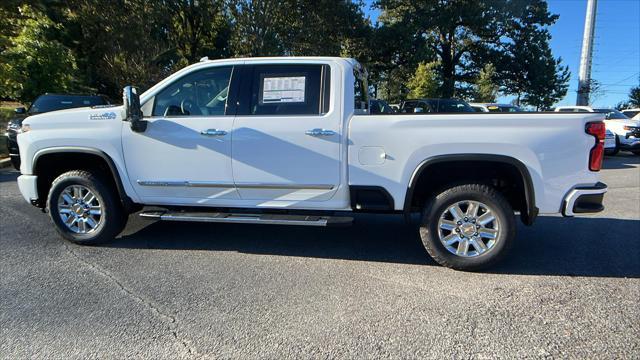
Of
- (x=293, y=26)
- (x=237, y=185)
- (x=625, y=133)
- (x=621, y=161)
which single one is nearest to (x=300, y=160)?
(x=237, y=185)

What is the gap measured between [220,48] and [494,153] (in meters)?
25.8

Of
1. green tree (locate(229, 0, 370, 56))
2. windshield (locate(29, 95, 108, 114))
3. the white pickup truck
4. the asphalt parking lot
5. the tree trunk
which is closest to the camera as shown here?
the asphalt parking lot

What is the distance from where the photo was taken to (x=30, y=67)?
14.0 m

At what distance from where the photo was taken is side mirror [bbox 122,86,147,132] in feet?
13.4

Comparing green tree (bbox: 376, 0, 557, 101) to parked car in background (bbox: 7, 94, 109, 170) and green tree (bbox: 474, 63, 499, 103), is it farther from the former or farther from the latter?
parked car in background (bbox: 7, 94, 109, 170)

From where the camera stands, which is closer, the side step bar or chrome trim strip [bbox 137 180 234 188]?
the side step bar

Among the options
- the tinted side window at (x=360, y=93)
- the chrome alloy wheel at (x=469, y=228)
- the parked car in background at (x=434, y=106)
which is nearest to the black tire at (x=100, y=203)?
the tinted side window at (x=360, y=93)

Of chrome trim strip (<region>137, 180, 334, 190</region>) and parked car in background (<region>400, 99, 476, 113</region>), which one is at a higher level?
parked car in background (<region>400, 99, 476, 113</region>)

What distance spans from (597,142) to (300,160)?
8.63 ft

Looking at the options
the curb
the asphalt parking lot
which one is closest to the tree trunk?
the curb

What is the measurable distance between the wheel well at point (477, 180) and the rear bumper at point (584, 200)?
28cm

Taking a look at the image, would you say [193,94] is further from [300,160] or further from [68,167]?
[68,167]

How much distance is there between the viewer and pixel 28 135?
4.65 m

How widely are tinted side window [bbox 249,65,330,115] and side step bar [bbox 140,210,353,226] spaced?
1032mm
